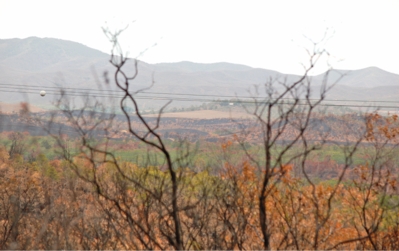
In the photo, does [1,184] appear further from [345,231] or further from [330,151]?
[330,151]

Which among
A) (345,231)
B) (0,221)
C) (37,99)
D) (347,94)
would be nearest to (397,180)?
(345,231)

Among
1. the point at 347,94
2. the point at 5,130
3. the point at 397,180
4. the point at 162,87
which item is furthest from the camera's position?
the point at 162,87

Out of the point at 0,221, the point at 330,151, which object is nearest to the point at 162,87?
the point at 330,151

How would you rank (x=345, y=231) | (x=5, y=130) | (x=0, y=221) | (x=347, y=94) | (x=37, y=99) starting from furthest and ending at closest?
(x=37, y=99), (x=347, y=94), (x=5, y=130), (x=0, y=221), (x=345, y=231)

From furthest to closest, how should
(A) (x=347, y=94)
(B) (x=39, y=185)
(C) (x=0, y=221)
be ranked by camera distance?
(A) (x=347, y=94) → (B) (x=39, y=185) → (C) (x=0, y=221)

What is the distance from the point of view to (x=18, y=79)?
653 ft

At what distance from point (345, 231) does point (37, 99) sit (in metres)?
174

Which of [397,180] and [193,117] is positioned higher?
[397,180]

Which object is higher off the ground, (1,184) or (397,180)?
(397,180)

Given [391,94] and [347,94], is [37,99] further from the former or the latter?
[391,94]

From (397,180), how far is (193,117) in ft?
226

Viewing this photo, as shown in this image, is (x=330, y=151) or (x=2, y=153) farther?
(x=330, y=151)

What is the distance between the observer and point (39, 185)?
28.3 m

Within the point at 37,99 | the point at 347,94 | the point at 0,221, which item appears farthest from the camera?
the point at 37,99
